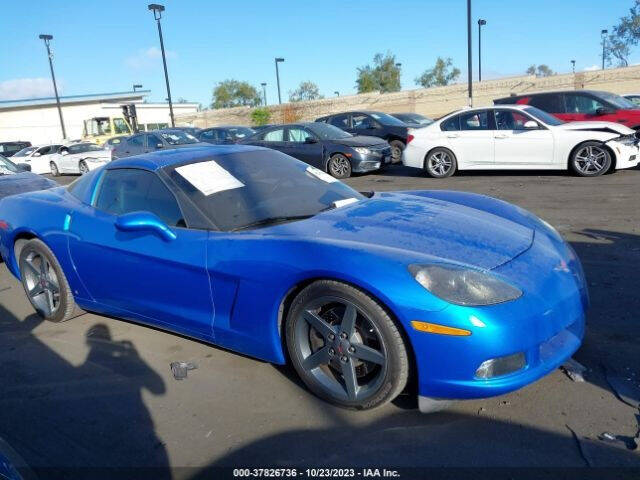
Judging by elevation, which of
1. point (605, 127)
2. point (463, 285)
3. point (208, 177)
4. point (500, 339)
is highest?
point (208, 177)

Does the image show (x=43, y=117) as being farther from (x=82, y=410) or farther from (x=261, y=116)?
(x=82, y=410)

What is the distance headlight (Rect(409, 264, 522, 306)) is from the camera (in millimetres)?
2412

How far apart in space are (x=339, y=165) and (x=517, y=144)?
12.9ft

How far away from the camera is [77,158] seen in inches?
767

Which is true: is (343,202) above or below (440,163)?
above

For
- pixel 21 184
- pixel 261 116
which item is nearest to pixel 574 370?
pixel 21 184

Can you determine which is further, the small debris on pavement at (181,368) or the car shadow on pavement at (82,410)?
the small debris on pavement at (181,368)

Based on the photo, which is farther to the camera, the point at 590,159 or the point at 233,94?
the point at 233,94

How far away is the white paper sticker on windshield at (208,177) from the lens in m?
3.44

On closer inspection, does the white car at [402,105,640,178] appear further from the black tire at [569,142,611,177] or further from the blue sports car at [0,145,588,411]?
the blue sports car at [0,145,588,411]

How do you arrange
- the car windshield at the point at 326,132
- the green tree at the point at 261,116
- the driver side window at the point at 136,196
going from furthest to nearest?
1. the green tree at the point at 261,116
2. the car windshield at the point at 326,132
3. the driver side window at the point at 136,196

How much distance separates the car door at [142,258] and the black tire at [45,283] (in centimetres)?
35

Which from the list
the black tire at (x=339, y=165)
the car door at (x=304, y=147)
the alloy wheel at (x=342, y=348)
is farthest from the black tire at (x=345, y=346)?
the car door at (x=304, y=147)

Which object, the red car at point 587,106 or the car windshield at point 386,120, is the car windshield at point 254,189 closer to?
the red car at point 587,106
